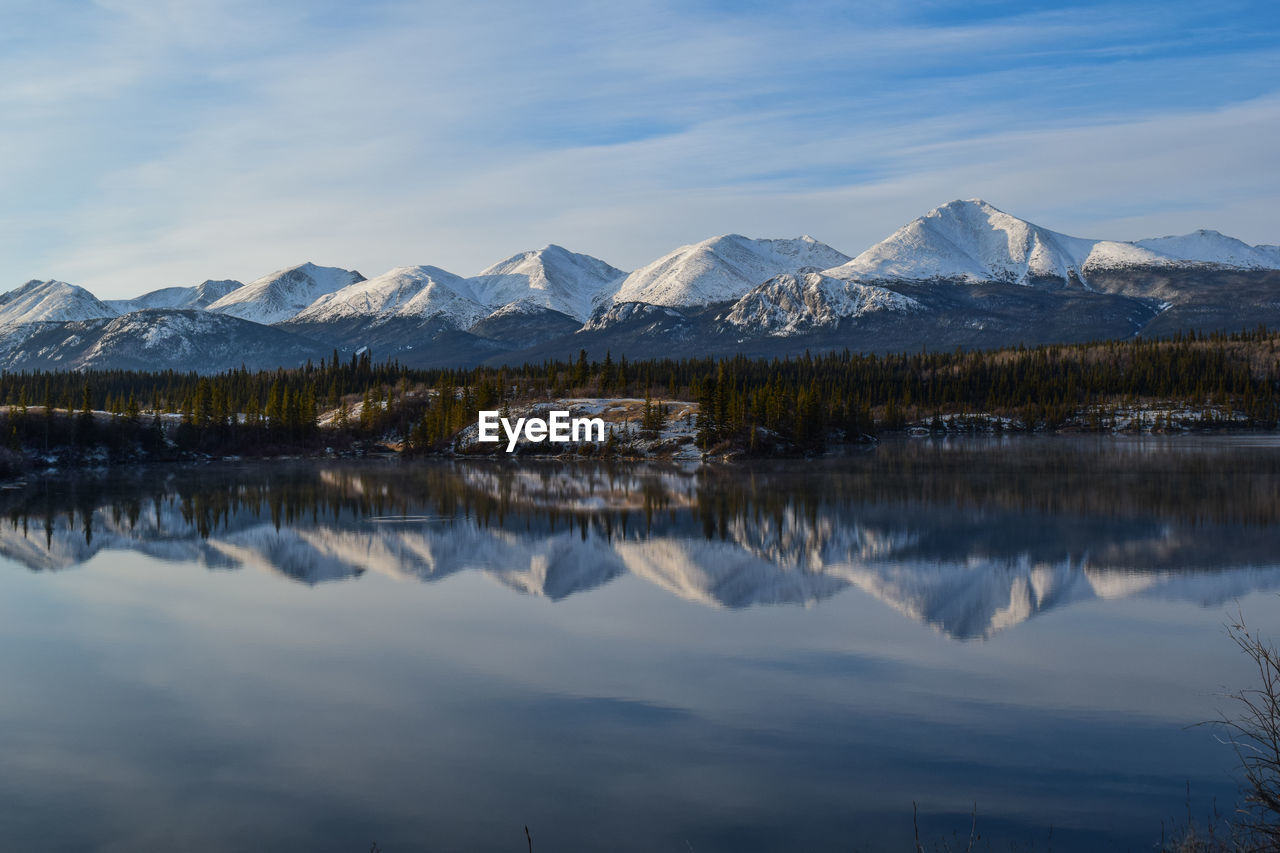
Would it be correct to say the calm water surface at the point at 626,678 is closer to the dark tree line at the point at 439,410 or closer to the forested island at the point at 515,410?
the forested island at the point at 515,410

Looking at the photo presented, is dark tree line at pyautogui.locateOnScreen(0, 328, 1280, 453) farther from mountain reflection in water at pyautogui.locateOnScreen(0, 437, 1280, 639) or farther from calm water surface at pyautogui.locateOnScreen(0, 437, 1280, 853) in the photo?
calm water surface at pyautogui.locateOnScreen(0, 437, 1280, 853)

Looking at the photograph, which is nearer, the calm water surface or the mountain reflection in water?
the calm water surface

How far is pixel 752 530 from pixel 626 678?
27.1 metres

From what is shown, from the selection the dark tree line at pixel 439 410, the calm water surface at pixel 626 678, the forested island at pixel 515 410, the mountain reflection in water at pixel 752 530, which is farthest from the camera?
the dark tree line at pixel 439 410

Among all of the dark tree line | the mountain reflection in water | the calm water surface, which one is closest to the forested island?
the dark tree line

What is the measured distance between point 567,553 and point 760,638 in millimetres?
17844

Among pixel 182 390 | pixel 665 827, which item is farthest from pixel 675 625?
pixel 182 390

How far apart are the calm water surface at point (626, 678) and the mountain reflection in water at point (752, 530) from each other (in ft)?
1.14

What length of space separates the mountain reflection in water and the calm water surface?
0.35m

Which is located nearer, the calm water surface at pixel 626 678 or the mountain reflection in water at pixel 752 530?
the calm water surface at pixel 626 678

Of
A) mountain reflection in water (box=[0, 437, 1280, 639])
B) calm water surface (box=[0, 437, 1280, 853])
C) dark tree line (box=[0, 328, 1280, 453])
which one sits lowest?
mountain reflection in water (box=[0, 437, 1280, 639])

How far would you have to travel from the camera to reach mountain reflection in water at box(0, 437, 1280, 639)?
36250mm

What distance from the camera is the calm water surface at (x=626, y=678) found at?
1595 centimetres

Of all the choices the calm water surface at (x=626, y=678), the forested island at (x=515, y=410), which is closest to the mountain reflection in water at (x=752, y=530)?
the calm water surface at (x=626, y=678)
